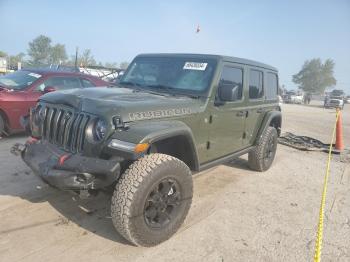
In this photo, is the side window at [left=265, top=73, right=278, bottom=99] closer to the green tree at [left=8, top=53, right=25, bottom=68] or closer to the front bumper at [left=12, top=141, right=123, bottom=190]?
the front bumper at [left=12, top=141, right=123, bottom=190]

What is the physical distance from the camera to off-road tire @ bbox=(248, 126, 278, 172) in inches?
227

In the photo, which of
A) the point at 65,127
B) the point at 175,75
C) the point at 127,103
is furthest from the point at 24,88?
the point at 127,103

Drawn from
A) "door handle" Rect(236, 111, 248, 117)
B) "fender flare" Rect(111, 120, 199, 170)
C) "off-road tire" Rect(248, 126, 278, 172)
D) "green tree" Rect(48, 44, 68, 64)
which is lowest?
"off-road tire" Rect(248, 126, 278, 172)

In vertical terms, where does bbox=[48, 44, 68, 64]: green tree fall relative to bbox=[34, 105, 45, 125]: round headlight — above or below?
above

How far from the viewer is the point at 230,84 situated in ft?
13.3

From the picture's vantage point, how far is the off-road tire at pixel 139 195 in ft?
9.71

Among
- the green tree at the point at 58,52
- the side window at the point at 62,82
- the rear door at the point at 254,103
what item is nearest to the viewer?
the rear door at the point at 254,103

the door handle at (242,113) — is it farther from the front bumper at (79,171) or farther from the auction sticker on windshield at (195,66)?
the front bumper at (79,171)

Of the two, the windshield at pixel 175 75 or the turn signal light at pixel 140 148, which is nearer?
the turn signal light at pixel 140 148

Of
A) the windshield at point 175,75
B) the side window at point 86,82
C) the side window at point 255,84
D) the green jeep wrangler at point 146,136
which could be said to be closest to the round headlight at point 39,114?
the green jeep wrangler at point 146,136

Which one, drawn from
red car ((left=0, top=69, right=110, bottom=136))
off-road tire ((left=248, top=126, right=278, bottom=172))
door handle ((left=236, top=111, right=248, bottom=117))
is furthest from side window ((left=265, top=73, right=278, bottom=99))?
red car ((left=0, top=69, right=110, bottom=136))

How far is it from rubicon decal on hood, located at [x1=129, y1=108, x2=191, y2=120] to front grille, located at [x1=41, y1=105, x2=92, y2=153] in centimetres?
44

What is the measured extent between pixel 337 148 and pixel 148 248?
722cm

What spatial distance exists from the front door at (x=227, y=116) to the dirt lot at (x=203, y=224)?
734mm
